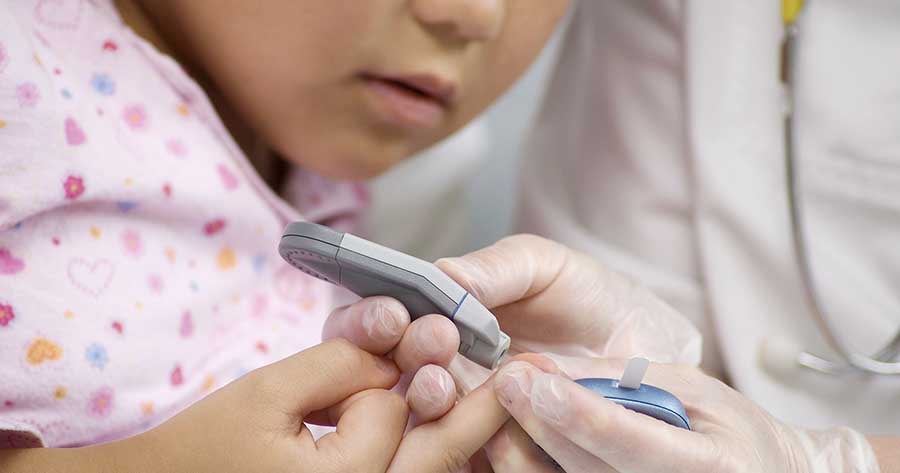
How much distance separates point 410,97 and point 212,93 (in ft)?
0.68

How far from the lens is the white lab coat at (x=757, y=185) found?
78 cm

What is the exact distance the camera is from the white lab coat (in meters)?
0.78

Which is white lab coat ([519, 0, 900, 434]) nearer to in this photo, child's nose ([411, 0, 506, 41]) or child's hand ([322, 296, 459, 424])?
child's nose ([411, 0, 506, 41])

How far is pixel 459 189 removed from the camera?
113 cm

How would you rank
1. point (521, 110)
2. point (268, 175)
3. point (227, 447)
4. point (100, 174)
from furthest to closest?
point (521, 110)
point (268, 175)
point (100, 174)
point (227, 447)

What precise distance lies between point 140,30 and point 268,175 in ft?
0.80

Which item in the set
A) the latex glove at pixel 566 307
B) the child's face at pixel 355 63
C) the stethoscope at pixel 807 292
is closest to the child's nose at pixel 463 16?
the child's face at pixel 355 63

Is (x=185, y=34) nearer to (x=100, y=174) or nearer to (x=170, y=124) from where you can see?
(x=170, y=124)

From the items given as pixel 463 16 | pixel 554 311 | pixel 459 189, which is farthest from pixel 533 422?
pixel 459 189

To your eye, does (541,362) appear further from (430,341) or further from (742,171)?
(742,171)

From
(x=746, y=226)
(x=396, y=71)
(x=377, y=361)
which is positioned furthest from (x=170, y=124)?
(x=746, y=226)

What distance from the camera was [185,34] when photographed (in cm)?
74

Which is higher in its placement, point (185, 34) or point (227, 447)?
point (185, 34)

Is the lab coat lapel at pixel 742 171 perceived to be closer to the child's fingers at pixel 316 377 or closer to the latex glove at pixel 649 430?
the latex glove at pixel 649 430
